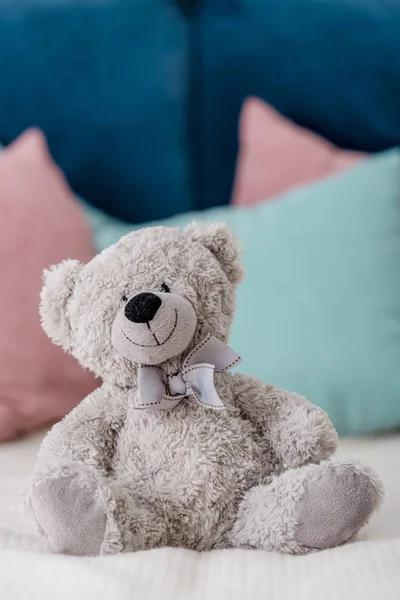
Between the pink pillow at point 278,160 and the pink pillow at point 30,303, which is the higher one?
the pink pillow at point 278,160

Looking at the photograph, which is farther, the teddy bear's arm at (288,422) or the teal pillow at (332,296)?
the teal pillow at (332,296)

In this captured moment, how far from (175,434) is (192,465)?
32mm

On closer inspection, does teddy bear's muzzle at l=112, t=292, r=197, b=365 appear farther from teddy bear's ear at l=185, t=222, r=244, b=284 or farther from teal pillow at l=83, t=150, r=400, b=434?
teal pillow at l=83, t=150, r=400, b=434

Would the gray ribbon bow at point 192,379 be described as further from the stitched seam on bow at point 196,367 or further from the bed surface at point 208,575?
the bed surface at point 208,575

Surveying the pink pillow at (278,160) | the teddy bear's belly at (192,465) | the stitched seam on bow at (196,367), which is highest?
the stitched seam on bow at (196,367)

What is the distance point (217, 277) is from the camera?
26.2 inches

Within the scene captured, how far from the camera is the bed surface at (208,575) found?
20.8 inches

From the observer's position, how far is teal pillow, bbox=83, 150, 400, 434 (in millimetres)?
1092

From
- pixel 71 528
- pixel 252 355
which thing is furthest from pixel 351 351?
pixel 71 528

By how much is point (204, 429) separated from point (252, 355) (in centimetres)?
48

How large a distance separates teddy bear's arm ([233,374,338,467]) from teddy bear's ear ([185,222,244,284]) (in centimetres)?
11

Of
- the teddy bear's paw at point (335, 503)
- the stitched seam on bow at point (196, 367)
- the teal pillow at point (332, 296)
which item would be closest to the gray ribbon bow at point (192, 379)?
the stitched seam on bow at point (196, 367)

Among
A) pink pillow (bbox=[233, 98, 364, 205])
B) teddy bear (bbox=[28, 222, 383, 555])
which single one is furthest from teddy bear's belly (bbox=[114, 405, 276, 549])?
pink pillow (bbox=[233, 98, 364, 205])

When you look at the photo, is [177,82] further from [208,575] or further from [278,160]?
[208,575]
